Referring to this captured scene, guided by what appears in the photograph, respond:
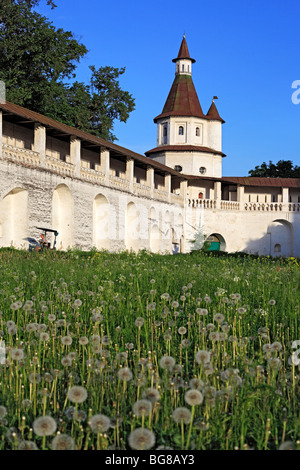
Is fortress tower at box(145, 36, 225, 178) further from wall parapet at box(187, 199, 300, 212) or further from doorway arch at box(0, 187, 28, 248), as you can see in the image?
doorway arch at box(0, 187, 28, 248)

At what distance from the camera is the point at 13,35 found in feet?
97.3

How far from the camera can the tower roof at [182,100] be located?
45719 millimetres

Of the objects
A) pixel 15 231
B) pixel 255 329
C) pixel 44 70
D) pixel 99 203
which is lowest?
pixel 255 329

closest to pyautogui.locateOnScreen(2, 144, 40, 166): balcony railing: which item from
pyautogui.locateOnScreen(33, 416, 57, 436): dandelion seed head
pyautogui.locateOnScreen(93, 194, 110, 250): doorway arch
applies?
pyautogui.locateOnScreen(93, 194, 110, 250): doorway arch

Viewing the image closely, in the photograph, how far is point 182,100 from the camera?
46.4 metres

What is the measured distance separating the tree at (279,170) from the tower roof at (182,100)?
17.9m

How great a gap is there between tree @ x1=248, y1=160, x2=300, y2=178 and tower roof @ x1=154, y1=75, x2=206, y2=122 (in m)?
17.9

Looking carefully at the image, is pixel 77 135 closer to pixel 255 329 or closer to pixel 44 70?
pixel 44 70

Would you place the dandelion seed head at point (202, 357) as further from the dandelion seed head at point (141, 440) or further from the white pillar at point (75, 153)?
the white pillar at point (75, 153)

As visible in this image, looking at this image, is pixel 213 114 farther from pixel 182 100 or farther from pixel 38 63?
pixel 38 63

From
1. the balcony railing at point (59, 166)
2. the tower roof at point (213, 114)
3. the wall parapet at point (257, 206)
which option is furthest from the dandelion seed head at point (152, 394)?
the tower roof at point (213, 114)

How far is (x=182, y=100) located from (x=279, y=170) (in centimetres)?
1972
